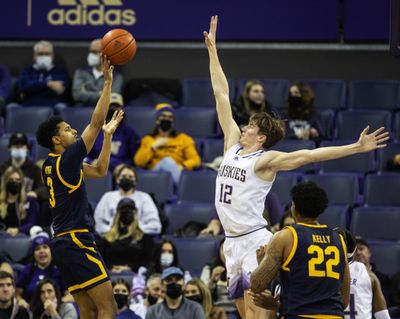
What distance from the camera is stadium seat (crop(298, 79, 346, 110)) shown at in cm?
1425

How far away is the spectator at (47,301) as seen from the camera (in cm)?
1105

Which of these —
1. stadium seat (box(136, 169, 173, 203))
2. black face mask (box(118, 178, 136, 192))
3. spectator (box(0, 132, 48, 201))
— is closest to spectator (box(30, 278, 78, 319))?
black face mask (box(118, 178, 136, 192))

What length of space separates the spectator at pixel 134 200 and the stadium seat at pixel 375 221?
2.22m

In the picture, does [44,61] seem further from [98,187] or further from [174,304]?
[174,304]

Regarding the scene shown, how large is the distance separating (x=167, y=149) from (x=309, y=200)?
6267mm

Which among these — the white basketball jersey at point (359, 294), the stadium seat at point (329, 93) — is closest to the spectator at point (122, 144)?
the stadium seat at point (329, 93)

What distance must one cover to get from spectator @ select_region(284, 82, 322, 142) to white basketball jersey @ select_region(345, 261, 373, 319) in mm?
4080

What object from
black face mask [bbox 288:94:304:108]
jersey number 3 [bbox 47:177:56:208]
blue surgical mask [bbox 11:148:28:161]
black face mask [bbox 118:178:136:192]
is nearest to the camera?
jersey number 3 [bbox 47:177:56:208]

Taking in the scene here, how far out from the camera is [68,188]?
824cm

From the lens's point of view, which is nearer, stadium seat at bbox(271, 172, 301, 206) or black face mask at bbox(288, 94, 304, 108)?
stadium seat at bbox(271, 172, 301, 206)

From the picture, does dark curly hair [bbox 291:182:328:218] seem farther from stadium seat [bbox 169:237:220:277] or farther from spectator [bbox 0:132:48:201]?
spectator [bbox 0:132:48:201]

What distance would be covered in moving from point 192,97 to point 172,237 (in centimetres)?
284

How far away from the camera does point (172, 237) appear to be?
12.4 metres

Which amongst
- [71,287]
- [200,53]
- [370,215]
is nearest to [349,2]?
[200,53]
